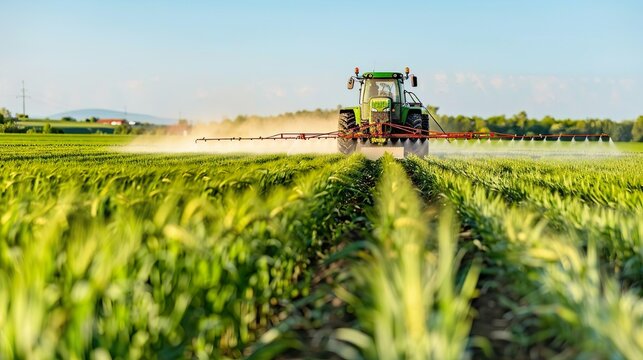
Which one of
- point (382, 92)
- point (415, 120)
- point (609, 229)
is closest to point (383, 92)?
point (382, 92)

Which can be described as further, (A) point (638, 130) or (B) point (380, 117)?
(A) point (638, 130)

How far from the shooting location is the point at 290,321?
368cm

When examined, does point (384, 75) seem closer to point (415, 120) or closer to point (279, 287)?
point (415, 120)

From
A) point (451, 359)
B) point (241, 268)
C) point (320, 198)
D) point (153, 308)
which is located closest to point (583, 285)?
point (451, 359)

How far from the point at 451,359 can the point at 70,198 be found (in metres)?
3.00

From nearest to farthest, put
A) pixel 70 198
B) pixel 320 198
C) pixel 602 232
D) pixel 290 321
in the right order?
pixel 290 321 → pixel 70 198 → pixel 602 232 → pixel 320 198

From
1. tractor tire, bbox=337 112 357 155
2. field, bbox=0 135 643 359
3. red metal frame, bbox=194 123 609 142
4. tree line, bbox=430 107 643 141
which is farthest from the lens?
tree line, bbox=430 107 643 141

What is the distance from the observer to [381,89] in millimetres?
23391

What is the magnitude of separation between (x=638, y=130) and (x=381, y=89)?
69155 mm

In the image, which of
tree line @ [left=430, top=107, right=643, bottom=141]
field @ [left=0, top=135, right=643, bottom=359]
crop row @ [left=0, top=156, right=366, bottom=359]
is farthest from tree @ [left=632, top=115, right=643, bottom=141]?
crop row @ [left=0, top=156, right=366, bottom=359]

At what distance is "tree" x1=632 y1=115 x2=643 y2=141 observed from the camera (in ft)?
271

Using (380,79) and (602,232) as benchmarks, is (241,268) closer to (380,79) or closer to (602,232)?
(602,232)

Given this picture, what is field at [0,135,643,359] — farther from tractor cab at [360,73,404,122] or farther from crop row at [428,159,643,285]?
tractor cab at [360,73,404,122]

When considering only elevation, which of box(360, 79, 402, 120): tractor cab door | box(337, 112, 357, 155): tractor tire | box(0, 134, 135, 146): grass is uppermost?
box(360, 79, 402, 120): tractor cab door
